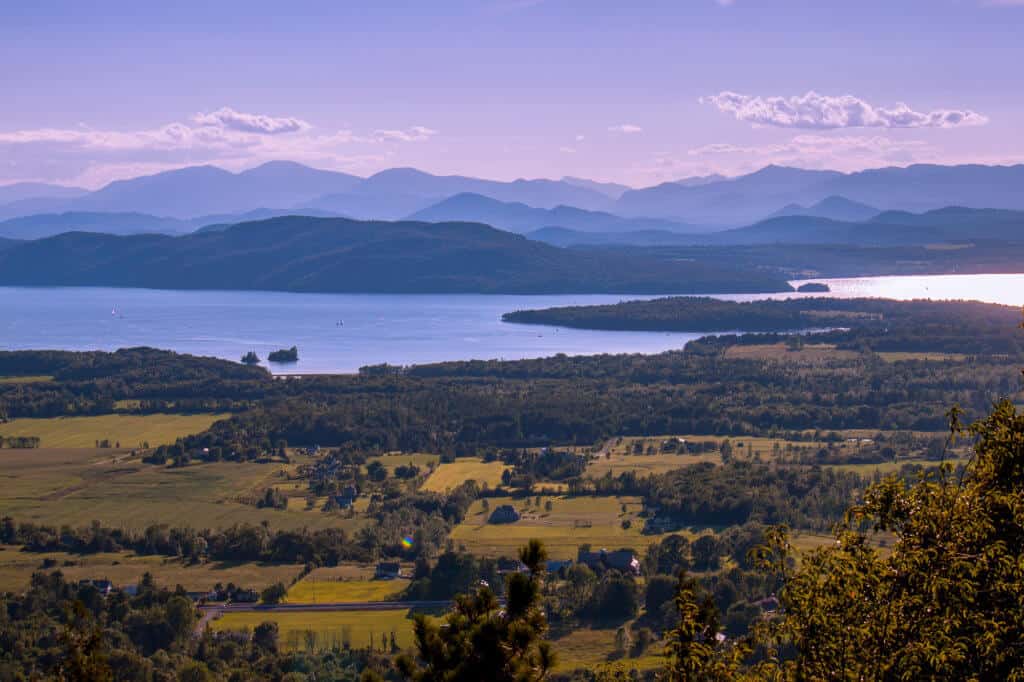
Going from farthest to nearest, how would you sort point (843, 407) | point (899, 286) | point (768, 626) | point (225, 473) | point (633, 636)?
point (899, 286) → point (843, 407) → point (225, 473) → point (633, 636) → point (768, 626)

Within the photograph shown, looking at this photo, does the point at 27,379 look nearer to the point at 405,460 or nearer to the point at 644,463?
the point at 405,460

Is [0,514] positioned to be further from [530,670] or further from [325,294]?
[325,294]

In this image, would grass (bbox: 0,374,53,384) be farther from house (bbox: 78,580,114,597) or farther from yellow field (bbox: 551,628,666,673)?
yellow field (bbox: 551,628,666,673)

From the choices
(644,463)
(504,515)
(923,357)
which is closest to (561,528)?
(504,515)

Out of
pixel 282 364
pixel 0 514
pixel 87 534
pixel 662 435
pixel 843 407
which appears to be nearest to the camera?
pixel 87 534

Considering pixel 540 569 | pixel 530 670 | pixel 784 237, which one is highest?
pixel 784 237

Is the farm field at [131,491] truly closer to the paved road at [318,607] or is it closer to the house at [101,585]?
the house at [101,585]

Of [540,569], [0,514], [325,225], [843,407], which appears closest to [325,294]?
[325,225]
